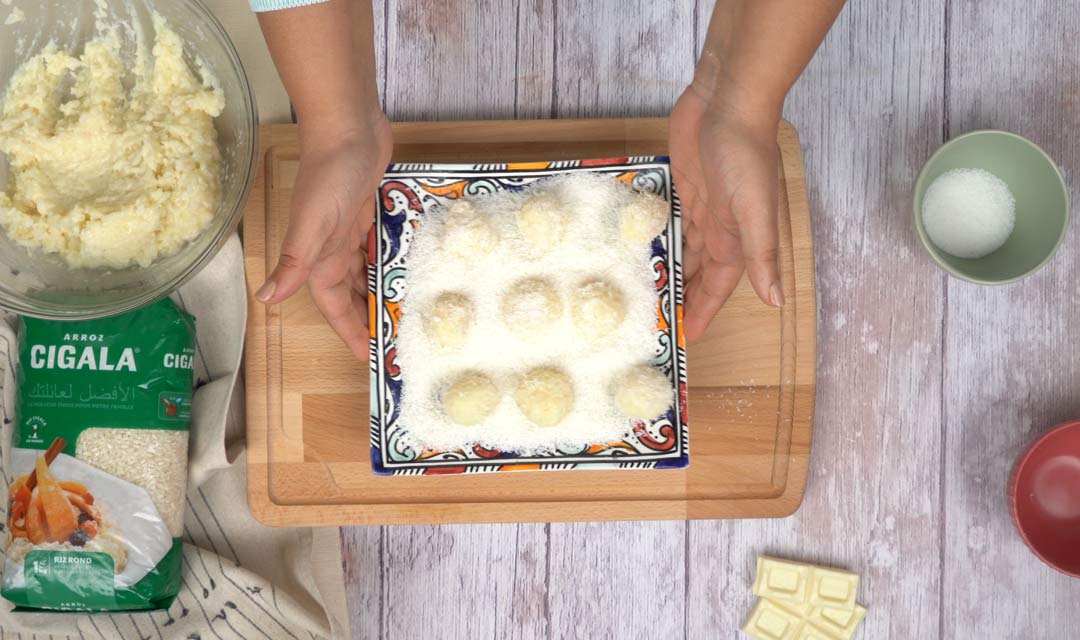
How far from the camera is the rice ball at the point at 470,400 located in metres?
0.87

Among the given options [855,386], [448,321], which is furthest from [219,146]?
[855,386]

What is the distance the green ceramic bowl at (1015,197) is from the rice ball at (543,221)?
1.44ft

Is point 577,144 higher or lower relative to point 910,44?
lower

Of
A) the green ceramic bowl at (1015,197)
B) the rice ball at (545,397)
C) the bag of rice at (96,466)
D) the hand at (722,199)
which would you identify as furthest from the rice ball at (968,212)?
the bag of rice at (96,466)

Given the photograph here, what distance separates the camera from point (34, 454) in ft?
2.98

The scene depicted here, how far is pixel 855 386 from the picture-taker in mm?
1042

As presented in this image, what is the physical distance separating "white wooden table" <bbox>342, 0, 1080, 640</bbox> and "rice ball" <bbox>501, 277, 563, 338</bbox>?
0.26 m

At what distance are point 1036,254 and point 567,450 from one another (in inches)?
24.5

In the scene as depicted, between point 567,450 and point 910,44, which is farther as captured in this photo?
point 910,44

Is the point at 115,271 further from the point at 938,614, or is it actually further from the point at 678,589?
the point at 938,614

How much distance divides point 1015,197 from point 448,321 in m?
0.72

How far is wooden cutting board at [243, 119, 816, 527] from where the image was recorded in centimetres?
96

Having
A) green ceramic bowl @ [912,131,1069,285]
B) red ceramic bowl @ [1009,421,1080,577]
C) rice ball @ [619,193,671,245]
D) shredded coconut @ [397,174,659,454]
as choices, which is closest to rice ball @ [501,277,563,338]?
shredded coconut @ [397,174,659,454]

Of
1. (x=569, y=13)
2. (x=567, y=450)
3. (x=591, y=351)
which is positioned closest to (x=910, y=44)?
(x=569, y=13)
